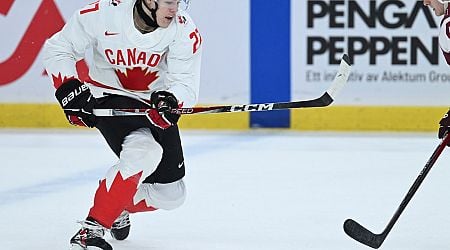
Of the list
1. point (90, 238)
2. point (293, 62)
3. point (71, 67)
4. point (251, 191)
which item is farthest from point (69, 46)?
point (293, 62)

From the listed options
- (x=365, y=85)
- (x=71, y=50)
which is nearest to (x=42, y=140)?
(x=365, y=85)

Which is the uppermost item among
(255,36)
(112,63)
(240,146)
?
(112,63)

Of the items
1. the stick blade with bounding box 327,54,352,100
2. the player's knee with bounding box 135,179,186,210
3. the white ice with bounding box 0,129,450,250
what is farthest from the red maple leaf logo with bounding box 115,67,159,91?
the stick blade with bounding box 327,54,352,100

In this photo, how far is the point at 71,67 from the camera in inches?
119

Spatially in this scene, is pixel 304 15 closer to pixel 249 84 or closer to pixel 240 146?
pixel 249 84

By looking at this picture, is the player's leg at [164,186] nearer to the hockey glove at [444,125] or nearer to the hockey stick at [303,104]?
the hockey stick at [303,104]

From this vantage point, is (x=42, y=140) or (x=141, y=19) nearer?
(x=141, y=19)

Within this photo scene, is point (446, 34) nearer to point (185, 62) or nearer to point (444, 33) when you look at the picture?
point (444, 33)

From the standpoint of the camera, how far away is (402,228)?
11.0 feet

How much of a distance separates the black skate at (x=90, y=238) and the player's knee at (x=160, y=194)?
1.05 ft

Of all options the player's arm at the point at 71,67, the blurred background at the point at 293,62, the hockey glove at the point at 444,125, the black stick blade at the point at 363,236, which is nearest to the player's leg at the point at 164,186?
the player's arm at the point at 71,67

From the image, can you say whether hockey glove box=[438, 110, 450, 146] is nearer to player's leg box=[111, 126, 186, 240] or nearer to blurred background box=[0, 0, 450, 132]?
player's leg box=[111, 126, 186, 240]

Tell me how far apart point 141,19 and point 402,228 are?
1.06 m

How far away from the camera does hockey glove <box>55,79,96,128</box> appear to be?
2896 mm
